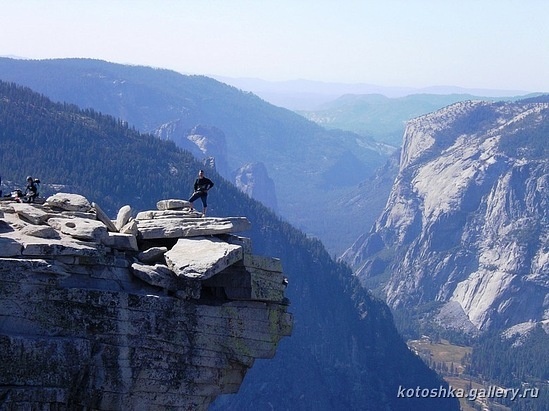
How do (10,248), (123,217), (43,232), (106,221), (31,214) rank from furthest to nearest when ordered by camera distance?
(123,217) → (106,221) → (31,214) → (43,232) → (10,248)

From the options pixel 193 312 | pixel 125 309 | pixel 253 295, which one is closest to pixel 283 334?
pixel 253 295

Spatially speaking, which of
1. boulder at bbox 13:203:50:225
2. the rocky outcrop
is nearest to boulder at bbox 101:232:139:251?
the rocky outcrop

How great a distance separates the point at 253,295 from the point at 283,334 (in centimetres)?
203

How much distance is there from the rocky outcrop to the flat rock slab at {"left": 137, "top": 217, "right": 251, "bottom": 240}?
5 centimetres

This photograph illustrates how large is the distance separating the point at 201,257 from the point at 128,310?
3.24 metres

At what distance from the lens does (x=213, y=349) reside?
31.1 meters

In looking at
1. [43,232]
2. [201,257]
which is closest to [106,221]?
[43,232]

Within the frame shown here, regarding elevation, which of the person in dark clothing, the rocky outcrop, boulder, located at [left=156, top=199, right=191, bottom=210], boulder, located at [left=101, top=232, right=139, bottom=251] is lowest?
the rocky outcrop

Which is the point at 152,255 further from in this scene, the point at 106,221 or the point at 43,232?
the point at 43,232

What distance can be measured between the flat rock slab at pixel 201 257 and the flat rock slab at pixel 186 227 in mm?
616

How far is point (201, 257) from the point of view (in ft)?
103

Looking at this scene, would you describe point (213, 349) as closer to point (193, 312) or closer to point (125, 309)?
point (193, 312)

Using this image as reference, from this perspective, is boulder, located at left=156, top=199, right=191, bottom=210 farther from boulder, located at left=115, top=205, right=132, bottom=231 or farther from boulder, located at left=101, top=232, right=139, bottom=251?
boulder, located at left=101, top=232, right=139, bottom=251

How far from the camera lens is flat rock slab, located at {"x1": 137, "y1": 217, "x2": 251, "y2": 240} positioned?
3338 cm
